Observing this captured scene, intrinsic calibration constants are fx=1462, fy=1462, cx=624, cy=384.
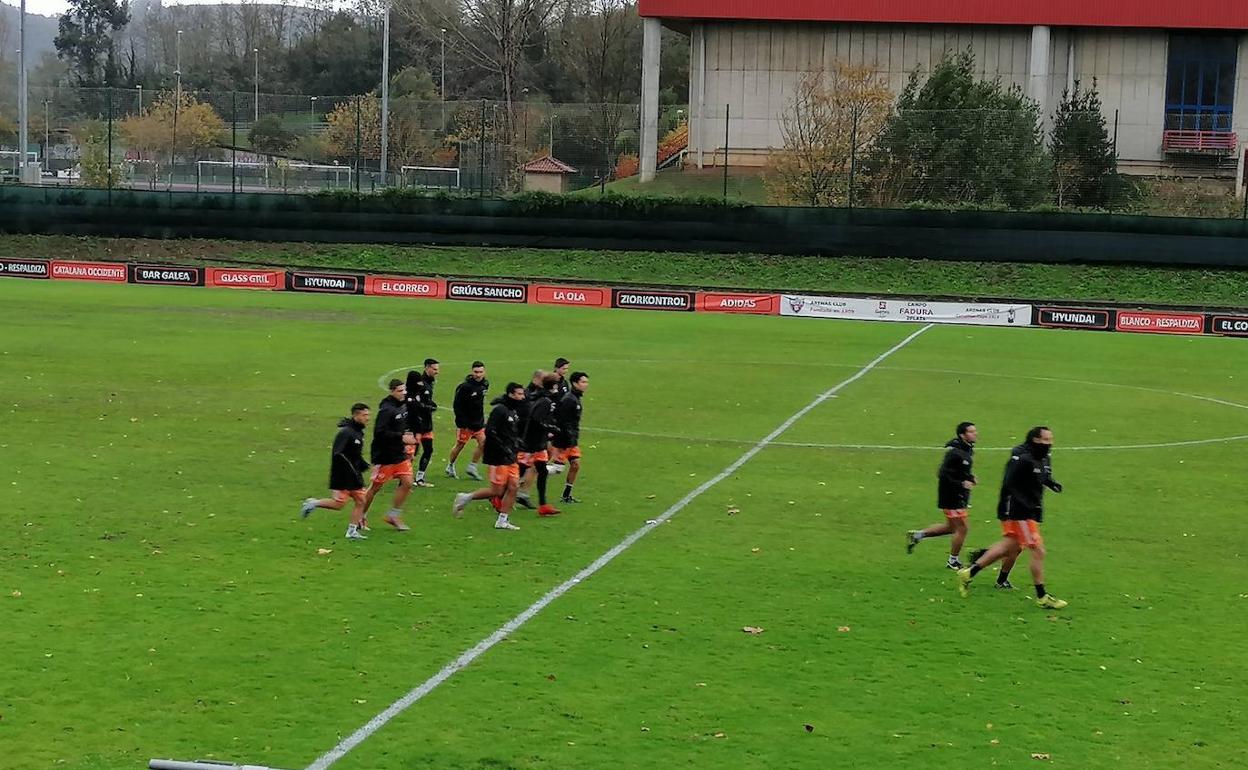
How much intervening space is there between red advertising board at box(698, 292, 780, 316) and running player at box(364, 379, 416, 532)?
33564 mm

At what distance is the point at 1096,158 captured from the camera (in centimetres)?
6059

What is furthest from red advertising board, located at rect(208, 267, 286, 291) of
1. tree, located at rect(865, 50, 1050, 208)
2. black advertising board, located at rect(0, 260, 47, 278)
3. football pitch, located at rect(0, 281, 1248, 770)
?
tree, located at rect(865, 50, 1050, 208)

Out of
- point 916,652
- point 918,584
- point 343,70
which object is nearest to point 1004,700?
point 916,652

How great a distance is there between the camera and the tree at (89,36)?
468 feet

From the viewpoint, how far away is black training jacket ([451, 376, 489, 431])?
20797 millimetres

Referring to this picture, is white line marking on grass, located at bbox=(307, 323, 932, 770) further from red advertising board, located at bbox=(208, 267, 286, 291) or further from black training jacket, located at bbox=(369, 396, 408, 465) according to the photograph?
red advertising board, located at bbox=(208, 267, 286, 291)

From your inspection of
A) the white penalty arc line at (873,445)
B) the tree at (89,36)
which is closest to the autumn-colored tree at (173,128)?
the white penalty arc line at (873,445)

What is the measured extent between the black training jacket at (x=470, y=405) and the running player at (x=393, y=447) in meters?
2.93

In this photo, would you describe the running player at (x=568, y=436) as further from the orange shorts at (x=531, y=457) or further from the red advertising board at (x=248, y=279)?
the red advertising board at (x=248, y=279)

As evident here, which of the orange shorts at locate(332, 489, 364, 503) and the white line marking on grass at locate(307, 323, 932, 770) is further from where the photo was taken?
the orange shorts at locate(332, 489, 364, 503)

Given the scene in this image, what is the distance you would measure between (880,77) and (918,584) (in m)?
62.5

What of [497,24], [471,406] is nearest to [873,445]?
[471,406]

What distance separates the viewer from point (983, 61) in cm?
7562

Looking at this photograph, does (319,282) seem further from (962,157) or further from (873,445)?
(873,445)
